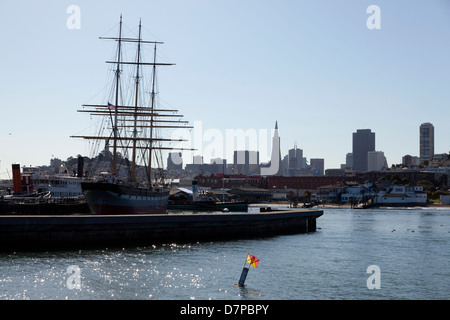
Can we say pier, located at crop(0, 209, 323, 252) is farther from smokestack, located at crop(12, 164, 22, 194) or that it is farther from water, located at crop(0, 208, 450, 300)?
smokestack, located at crop(12, 164, 22, 194)

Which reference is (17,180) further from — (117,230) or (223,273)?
(223,273)

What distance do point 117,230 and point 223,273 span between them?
13.9 m

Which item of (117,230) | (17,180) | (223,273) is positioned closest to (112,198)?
(117,230)

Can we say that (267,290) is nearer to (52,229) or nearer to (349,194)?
(52,229)

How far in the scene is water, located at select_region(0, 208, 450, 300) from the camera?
2584 centimetres

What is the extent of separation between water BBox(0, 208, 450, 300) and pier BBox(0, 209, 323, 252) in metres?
1.91

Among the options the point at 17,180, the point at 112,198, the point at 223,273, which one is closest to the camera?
the point at 223,273

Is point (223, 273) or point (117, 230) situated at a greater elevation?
point (117, 230)

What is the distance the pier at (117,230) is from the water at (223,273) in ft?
6.25

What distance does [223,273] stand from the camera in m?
31.1

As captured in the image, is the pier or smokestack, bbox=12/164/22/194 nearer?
the pier

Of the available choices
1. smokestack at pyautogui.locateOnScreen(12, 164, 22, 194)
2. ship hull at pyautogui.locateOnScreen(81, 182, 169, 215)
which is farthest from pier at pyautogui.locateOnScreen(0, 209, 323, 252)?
smokestack at pyautogui.locateOnScreen(12, 164, 22, 194)

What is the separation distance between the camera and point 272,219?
180 feet

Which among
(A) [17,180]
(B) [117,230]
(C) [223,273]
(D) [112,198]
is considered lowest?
(C) [223,273]
